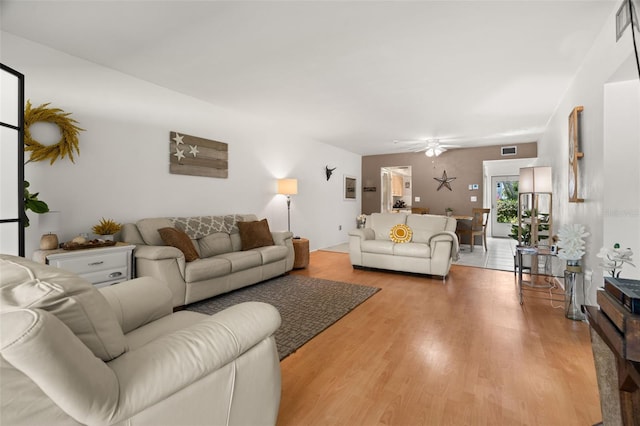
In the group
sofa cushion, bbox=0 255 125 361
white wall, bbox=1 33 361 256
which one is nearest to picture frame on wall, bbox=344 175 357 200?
white wall, bbox=1 33 361 256

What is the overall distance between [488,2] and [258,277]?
3567mm

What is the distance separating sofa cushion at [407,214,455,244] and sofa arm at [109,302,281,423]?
12.9ft

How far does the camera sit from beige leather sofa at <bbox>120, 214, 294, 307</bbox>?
297 cm

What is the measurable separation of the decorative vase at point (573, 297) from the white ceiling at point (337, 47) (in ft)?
6.89

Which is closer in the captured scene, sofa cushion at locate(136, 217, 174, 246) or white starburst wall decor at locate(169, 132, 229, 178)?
sofa cushion at locate(136, 217, 174, 246)

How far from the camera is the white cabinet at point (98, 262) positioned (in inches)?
96.0

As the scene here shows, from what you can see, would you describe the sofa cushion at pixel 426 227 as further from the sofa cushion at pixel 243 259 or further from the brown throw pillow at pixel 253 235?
the sofa cushion at pixel 243 259

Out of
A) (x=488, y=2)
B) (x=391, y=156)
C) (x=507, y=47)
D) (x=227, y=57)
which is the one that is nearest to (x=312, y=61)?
(x=227, y=57)

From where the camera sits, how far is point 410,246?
4.41 m

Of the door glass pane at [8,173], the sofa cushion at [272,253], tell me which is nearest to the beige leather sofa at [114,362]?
the door glass pane at [8,173]

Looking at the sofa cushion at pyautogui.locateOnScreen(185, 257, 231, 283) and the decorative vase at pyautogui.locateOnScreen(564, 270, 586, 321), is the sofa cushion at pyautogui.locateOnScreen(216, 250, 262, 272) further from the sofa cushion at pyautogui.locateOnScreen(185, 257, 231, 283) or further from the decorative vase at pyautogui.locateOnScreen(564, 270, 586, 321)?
the decorative vase at pyautogui.locateOnScreen(564, 270, 586, 321)

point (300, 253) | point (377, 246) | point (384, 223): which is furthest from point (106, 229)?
point (384, 223)

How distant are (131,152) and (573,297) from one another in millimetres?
4852

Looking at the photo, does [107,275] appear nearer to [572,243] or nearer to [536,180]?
[572,243]
